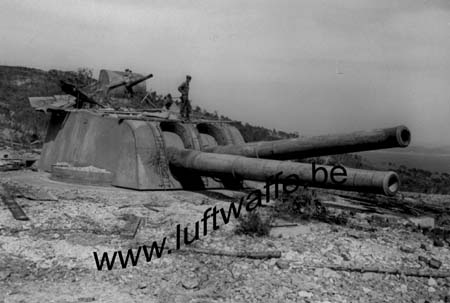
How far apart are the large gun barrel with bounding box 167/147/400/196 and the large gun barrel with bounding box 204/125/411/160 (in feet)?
1.44

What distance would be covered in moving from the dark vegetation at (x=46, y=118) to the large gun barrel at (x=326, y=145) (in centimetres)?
292

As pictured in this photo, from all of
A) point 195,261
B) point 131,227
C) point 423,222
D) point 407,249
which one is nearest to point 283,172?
point 407,249

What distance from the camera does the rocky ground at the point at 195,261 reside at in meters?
5.57

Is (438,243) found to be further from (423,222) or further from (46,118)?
(46,118)

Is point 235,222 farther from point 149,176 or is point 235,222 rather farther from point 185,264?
point 149,176

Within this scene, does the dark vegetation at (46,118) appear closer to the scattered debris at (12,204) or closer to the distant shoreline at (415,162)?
the scattered debris at (12,204)

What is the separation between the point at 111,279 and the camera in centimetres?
583

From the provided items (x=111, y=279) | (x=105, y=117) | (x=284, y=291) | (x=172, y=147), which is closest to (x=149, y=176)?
(x=172, y=147)

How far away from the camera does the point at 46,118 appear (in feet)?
82.7

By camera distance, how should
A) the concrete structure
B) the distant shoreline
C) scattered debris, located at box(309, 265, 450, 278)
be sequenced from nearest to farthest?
scattered debris, located at box(309, 265, 450, 278), the concrete structure, the distant shoreline

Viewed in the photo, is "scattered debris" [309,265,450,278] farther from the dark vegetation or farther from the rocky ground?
the dark vegetation

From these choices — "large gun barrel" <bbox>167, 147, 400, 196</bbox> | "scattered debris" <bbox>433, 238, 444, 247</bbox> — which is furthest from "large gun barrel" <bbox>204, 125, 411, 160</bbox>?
"scattered debris" <bbox>433, 238, 444, 247</bbox>

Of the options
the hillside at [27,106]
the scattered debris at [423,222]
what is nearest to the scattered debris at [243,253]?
the scattered debris at [423,222]

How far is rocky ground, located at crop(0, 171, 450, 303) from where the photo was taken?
5.57m
